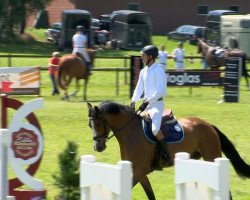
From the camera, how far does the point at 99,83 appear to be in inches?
1286

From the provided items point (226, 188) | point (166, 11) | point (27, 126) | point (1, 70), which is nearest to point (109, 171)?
point (226, 188)

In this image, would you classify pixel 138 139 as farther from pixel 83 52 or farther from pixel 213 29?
pixel 213 29

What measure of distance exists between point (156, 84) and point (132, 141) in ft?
2.72

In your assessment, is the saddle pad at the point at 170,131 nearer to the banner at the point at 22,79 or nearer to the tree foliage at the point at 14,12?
the banner at the point at 22,79

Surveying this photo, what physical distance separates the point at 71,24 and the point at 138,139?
41.7 meters

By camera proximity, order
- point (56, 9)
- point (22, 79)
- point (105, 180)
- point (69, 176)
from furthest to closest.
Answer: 1. point (56, 9)
2. point (22, 79)
3. point (69, 176)
4. point (105, 180)

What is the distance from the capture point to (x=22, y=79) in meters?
25.7

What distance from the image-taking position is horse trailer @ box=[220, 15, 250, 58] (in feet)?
152

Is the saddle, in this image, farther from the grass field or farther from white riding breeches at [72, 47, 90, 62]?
white riding breeches at [72, 47, 90, 62]

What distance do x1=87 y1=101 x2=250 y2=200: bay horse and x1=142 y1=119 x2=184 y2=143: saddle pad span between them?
6cm

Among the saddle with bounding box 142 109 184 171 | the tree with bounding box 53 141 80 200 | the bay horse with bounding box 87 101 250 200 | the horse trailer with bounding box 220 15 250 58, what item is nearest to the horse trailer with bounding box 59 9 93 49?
the horse trailer with bounding box 220 15 250 58

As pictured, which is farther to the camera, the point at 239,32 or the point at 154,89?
the point at 239,32

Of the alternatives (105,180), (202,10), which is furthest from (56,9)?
(105,180)

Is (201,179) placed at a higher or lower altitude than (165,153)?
higher
